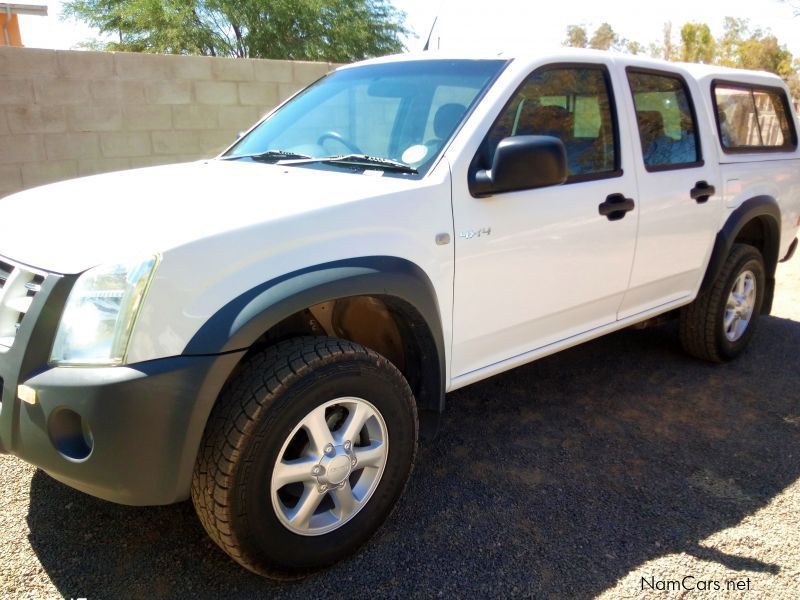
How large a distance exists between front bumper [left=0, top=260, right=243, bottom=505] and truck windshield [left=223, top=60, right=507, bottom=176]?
1.23 metres

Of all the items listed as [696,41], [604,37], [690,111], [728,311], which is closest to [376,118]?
[690,111]

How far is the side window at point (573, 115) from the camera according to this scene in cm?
304

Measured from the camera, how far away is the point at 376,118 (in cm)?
320

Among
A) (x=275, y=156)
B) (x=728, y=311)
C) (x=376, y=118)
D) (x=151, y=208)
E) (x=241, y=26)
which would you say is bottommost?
(x=728, y=311)

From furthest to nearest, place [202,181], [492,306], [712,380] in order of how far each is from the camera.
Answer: [712,380]
[492,306]
[202,181]

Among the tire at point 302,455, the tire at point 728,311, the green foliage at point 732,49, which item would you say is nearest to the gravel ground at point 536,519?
the tire at point 302,455

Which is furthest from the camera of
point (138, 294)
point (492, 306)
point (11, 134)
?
point (11, 134)

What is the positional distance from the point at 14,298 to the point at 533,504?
2.12m

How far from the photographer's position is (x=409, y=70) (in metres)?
3.29

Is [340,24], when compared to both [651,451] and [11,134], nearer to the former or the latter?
[11,134]

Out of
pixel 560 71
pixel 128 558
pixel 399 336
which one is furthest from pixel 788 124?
pixel 128 558

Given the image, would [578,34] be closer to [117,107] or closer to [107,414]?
[117,107]

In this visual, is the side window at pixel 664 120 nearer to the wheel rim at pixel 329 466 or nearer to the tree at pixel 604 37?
the wheel rim at pixel 329 466

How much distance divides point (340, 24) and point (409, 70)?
14.2 m
